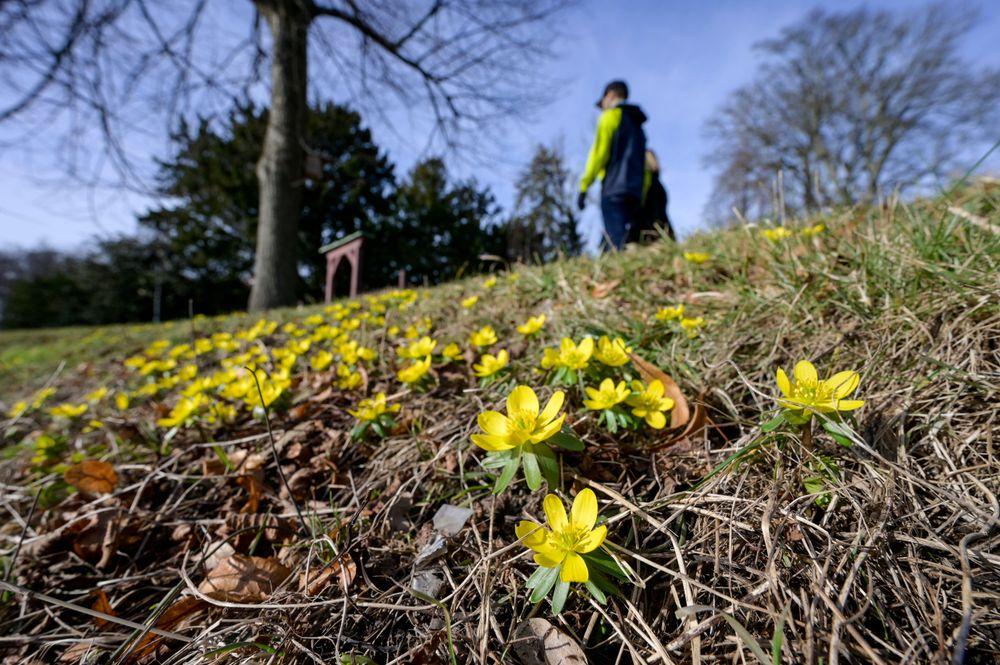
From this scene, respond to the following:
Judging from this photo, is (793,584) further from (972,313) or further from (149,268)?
(149,268)

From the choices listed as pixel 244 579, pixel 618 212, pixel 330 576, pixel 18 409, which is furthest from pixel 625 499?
pixel 618 212

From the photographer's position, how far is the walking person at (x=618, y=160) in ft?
14.9

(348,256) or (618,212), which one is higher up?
(618,212)

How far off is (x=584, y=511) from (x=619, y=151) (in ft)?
15.2

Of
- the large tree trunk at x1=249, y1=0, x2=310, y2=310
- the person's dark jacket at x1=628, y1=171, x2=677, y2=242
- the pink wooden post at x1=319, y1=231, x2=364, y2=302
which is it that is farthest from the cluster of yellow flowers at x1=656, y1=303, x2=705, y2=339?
the large tree trunk at x1=249, y1=0, x2=310, y2=310

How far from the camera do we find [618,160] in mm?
4633

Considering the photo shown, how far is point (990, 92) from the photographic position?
45.5ft

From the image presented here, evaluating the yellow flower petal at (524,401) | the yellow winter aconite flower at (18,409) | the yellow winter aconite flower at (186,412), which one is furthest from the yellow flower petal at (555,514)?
the yellow winter aconite flower at (18,409)

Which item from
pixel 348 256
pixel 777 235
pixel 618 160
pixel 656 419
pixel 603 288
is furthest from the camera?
pixel 348 256

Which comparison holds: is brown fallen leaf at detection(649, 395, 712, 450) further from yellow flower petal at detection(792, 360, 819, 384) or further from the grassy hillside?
yellow flower petal at detection(792, 360, 819, 384)

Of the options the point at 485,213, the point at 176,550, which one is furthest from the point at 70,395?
the point at 485,213

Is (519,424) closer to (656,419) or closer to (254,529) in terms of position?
(656,419)

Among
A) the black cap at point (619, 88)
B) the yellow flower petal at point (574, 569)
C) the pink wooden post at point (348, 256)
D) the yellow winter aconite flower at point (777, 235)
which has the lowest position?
the yellow flower petal at point (574, 569)

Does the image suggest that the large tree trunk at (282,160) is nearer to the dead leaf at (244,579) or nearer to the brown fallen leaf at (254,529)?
the brown fallen leaf at (254,529)
